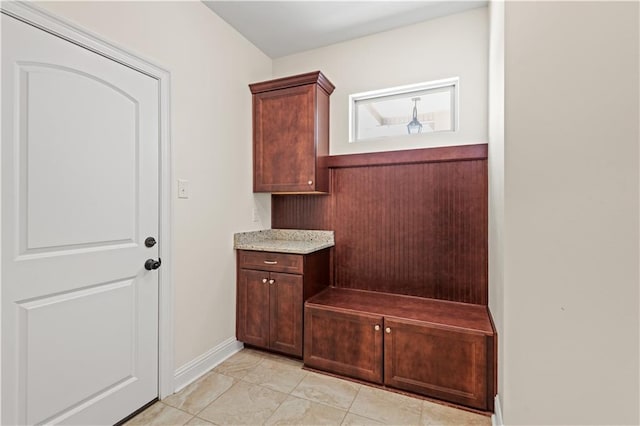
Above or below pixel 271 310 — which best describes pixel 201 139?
above

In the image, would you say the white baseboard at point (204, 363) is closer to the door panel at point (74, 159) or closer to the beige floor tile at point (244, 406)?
the beige floor tile at point (244, 406)

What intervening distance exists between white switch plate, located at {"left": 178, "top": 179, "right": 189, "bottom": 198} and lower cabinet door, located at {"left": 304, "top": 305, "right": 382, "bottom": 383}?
119 cm

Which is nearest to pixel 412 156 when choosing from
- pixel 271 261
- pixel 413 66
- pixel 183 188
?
pixel 413 66

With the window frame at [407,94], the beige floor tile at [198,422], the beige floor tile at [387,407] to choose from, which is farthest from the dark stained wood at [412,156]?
the beige floor tile at [198,422]

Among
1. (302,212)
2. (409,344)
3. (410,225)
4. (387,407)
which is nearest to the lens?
(387,407)

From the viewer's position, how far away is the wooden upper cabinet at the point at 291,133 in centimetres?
247

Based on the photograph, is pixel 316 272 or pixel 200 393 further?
pixel 316 272

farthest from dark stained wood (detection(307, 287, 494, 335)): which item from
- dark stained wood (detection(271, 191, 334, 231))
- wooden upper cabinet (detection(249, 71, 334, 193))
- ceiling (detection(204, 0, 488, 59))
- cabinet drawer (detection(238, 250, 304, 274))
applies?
ceiling (detection(204, 0, 488, 59))

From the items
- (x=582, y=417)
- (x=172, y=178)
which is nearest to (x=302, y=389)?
(x=582, y=417)

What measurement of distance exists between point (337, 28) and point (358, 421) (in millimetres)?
2850

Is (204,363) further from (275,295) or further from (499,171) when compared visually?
(499,171)

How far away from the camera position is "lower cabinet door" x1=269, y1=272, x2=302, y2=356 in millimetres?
2268

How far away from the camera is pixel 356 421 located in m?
1.67

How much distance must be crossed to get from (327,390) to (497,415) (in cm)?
98
